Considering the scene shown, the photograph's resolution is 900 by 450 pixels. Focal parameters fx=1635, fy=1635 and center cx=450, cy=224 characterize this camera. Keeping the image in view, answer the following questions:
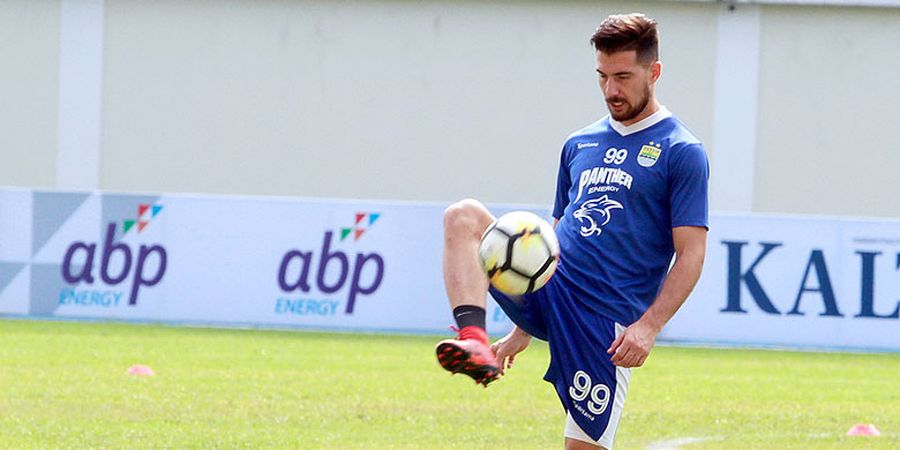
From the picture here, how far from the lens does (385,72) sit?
2944 centimetres

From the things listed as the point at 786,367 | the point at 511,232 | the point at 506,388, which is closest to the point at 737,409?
the point at 506,388

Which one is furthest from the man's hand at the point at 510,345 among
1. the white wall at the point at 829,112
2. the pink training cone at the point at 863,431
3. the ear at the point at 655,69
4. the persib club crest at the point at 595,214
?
the white wall at the point at 829,112

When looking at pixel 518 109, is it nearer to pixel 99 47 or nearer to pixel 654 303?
pixel 99 47

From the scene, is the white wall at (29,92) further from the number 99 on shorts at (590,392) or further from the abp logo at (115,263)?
the number 99 on shorts at (590,392)

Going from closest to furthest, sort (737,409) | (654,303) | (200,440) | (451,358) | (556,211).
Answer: (451,358) < (654,303) < (556,211) < (200,440) < (737,409)

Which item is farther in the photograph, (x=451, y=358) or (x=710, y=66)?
(x=710, y=66)

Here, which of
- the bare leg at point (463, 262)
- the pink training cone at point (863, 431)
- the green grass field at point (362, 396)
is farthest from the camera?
the pink training cone at point (863, 431)

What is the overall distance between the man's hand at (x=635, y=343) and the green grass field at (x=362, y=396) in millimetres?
4294

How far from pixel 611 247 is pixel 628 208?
0.59 ft

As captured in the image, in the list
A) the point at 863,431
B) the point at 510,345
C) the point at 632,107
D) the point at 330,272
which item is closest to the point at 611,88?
the point at 632,107

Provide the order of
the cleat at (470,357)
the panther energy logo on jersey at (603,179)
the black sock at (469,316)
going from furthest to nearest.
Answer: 1. the panther energy logo on jersey at (603,179)
2. the black sock at (469,316)
3. the cleat at (470,357)

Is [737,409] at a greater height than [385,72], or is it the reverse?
[385,72]

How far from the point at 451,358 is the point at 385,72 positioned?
78.8 feet

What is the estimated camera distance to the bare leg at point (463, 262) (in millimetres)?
5949
